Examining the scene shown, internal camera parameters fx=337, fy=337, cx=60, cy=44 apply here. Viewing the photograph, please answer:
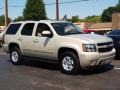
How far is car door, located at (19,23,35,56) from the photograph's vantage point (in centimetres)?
1266

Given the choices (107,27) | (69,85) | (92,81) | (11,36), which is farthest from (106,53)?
(107,27)

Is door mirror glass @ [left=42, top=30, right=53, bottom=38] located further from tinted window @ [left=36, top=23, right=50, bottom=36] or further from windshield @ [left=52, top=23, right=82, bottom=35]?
tinted window @ [left=36, top=23, right=50, bottom=36]

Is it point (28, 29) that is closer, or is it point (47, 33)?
point (47, 33)

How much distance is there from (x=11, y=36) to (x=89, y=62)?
439cm

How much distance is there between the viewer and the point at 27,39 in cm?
1282

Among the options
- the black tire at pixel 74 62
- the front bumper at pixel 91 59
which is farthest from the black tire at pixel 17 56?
the front bumper at pixel 91 59

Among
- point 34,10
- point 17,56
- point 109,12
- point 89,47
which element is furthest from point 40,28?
point 109,12

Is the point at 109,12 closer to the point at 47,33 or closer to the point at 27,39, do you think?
the point at 27,39

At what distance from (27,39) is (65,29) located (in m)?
1.68

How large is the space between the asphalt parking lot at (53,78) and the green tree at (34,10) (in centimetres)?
4571

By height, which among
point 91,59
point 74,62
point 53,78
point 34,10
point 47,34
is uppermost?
point 34,10

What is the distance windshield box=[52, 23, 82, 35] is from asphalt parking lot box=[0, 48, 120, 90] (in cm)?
141

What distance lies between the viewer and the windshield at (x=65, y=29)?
1180 cm

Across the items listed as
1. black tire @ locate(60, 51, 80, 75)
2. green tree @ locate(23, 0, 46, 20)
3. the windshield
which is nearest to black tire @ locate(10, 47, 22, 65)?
Result: the windshield
